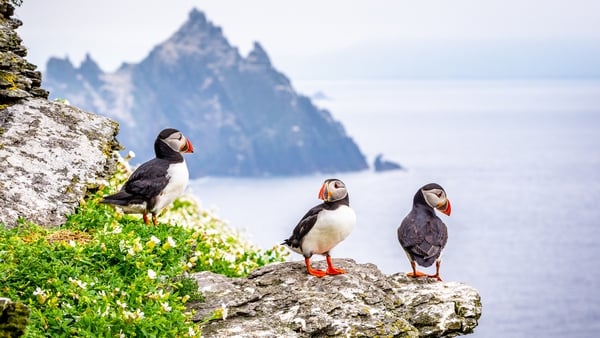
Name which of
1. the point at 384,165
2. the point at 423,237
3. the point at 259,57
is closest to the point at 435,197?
the point at 423,237

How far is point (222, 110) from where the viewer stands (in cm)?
19250

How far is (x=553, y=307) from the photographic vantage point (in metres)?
94.8

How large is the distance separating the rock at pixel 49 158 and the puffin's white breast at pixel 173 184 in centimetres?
152

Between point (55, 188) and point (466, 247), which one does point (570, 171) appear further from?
point (55, 188)

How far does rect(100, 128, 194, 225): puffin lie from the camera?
12555mm

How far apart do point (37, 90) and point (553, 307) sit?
286 ft

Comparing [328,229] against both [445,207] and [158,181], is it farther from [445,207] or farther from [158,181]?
[158,181]

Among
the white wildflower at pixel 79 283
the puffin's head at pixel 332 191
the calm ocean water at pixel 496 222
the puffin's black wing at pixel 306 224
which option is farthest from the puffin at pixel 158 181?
the calm ocean water at pixel 496 222

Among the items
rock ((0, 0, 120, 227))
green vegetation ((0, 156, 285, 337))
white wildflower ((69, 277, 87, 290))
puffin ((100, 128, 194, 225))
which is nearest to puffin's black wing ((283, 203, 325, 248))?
green vegetation ((0, 156, 285, 337))

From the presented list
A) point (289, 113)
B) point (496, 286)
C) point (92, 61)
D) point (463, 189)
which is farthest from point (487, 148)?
point (496, 286)

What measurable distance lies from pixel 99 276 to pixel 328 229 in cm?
296

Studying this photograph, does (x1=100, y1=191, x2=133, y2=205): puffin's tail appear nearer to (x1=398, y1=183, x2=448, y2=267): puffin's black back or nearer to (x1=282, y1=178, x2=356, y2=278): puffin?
(x1=282, y1=178, x2=356, y2=278): puffin

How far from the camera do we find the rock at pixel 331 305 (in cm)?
1066

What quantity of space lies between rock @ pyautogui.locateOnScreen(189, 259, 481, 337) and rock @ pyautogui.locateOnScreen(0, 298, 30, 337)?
2.70 m
